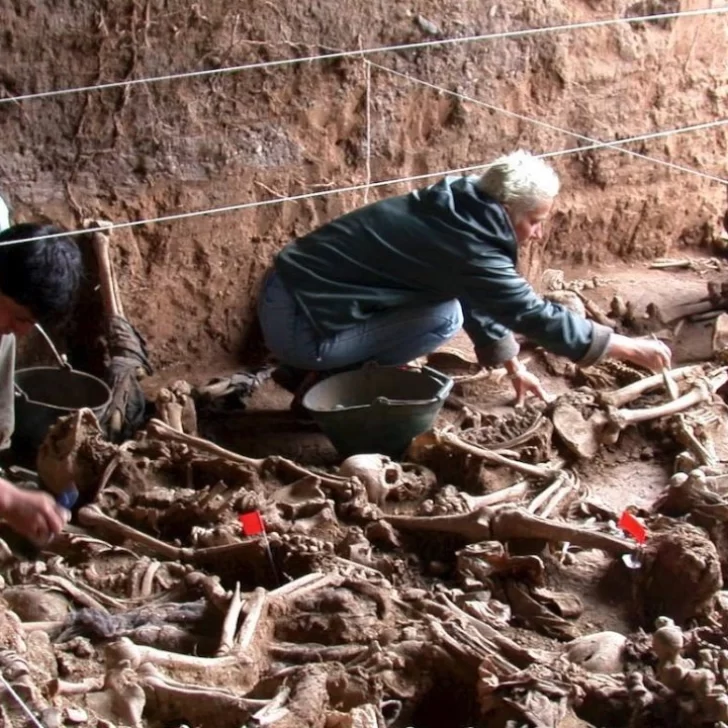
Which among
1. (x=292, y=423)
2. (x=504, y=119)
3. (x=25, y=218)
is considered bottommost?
(x=292, y=423)

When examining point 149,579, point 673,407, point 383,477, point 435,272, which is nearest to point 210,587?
point 149,579

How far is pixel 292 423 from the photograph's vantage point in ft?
15.7

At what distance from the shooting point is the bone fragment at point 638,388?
4.34 m

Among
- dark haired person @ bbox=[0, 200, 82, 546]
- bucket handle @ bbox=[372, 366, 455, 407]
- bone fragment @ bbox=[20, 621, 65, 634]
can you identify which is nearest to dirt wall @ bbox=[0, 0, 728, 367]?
bucket handle @ bbox=[372, 366, 455, 407]

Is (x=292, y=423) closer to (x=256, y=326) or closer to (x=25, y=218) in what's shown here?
(x=256, y=326)

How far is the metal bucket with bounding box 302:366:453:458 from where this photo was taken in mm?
4285

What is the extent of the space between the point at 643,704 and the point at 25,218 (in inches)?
119

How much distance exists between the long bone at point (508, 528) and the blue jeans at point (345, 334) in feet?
3.68

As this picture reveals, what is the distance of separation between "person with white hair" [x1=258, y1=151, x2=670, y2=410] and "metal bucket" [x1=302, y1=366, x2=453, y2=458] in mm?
89

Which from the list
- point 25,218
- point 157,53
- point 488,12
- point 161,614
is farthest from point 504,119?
point 161,614

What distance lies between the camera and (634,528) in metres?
3.33

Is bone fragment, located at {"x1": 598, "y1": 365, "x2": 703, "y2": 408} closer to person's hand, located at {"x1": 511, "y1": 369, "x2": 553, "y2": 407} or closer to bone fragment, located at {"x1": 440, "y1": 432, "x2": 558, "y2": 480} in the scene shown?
person's hand, located at {"x1": 511, "y1": 369, "x2": 553, "y2": 407}

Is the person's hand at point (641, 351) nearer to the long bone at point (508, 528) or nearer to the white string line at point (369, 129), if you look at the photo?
the long bone at point (508, 528)

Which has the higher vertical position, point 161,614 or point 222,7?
point 222,7
